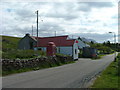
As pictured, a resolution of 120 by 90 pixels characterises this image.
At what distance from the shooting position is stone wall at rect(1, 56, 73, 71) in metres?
15.6

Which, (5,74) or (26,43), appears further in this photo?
(26,43)

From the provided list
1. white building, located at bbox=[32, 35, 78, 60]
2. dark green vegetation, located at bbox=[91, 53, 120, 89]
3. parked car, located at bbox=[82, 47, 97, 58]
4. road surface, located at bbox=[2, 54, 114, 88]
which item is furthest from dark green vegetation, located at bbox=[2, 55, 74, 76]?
parked car, located at bbox=[82, 47, 97, 58]

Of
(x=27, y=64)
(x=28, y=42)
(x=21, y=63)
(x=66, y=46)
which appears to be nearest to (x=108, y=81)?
(x=21, y=63)

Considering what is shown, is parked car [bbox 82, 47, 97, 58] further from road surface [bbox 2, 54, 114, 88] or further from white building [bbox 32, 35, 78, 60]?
road surface [bbox 2, 54, 114, 88]

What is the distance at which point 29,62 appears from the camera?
61.7ft

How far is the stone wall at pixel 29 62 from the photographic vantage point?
1562 cm

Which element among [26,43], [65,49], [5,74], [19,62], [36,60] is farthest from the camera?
[26,43]

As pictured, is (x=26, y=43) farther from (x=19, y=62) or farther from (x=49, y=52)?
(x=19, y=62)

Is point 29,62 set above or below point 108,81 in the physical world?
above

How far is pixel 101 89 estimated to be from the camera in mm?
8562

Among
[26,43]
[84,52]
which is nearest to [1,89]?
[26,43]

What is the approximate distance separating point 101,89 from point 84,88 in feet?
3.05

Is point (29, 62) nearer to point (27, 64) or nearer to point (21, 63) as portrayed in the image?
point (27, 64)

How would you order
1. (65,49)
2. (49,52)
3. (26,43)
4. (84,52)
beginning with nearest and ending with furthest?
(49,52), (65,49), (26,43), (84,52)
